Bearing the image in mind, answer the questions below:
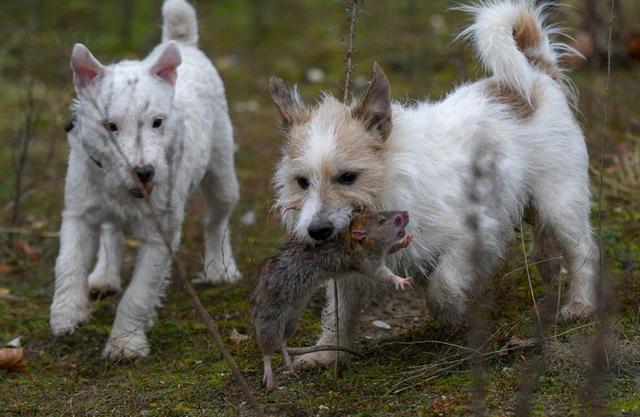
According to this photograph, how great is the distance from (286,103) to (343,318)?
3.83ft

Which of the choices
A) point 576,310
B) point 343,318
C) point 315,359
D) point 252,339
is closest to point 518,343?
point 576,310

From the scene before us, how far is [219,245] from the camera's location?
303 inches

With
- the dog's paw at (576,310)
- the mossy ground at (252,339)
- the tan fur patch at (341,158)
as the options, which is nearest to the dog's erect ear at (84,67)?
the mossy ground at (252,339)

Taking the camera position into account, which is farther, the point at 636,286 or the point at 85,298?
the point at 85,298

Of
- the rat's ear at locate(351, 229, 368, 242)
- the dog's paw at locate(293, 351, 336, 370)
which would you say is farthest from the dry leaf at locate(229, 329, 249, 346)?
the rat's ear at locate(351, 229, 368, 242)

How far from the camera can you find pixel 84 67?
19.5 feet

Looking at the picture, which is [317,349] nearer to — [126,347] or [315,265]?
[315,265]

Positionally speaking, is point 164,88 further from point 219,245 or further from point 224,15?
point 224,15

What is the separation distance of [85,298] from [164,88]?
134cm

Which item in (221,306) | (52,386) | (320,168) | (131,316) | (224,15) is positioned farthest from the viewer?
(224,15)

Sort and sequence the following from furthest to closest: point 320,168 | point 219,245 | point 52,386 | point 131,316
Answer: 1. point 219,245
2. point 131,316
3. point 52,386
4. point 320,168

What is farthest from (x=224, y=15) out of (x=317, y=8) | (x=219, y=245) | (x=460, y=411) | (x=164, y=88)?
(x=460, y=411)

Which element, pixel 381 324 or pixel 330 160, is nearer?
pixel 330 160

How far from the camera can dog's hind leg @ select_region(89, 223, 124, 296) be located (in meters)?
7.20
